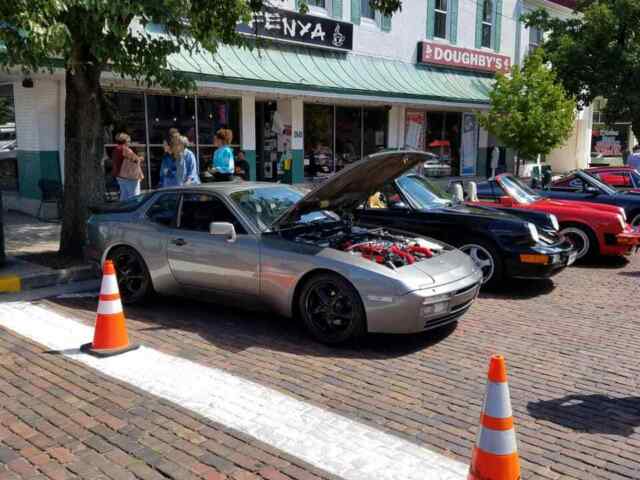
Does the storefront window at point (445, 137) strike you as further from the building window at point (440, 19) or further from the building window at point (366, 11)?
the building window at point (366, 11)

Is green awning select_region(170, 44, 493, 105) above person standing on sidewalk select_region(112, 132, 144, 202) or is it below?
above

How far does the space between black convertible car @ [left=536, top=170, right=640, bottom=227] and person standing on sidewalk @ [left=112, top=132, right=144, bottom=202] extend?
23.0 feet

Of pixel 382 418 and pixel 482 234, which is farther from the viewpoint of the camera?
pixel 482 234

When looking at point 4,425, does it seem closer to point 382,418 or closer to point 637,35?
point 382,418

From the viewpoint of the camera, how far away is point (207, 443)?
143 inches

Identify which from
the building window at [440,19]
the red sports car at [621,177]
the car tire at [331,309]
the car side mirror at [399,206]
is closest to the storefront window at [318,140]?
the building window at [440,19]

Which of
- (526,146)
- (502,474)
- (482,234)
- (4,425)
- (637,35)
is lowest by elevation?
(4,425)

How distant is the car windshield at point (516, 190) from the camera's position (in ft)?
30.6

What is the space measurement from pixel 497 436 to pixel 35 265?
708cm

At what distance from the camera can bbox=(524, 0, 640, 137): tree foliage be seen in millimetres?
18203

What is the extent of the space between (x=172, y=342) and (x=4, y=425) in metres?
1.78

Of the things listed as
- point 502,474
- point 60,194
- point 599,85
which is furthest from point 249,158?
A: point 502,474

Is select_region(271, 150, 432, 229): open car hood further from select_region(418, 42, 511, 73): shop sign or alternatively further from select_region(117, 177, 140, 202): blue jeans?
select_region(418, 42, 511, 73): shop sign

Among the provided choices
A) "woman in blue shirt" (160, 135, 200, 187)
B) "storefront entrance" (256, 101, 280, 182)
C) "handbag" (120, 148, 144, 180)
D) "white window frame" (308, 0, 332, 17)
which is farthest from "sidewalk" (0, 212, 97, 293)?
"white window frame" (308, 0, 332, 17)
